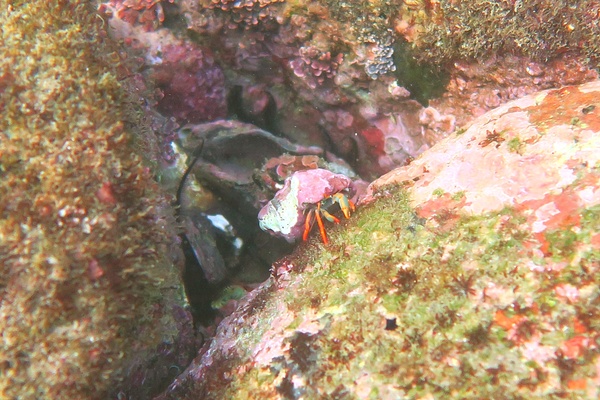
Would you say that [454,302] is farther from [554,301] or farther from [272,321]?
[272,321]

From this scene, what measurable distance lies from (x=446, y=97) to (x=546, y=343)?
8.09 ft

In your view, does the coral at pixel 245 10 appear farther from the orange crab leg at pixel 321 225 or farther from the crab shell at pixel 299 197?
the orange crab leg at pixel 321 225

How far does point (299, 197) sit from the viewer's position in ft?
11.0

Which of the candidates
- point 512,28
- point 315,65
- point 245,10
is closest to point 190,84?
point 245,10

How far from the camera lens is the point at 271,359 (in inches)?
98.8

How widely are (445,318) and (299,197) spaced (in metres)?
1.58

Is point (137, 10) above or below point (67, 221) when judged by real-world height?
above

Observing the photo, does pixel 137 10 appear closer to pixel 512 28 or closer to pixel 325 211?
pixel 325 211

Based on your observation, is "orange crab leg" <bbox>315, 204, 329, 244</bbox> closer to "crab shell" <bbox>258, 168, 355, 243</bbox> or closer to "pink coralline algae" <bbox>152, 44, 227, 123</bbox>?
"crab shell" <bbox>258, 168, 355, 243</bbox>

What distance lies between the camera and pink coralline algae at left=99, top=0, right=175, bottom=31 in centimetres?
373

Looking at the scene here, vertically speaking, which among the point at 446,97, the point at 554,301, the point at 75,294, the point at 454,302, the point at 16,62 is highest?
the point at 16,62

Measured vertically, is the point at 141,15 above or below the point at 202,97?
above

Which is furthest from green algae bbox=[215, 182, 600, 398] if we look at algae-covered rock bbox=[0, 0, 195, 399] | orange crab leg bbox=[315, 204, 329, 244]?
algae-covered rock bbox=[0, 0, 195, 399]

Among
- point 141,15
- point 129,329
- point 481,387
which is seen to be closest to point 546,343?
point 481,387
